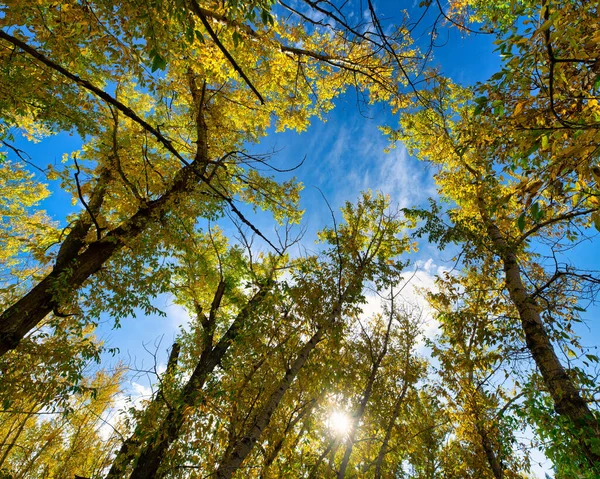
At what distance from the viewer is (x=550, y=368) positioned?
3.96 m

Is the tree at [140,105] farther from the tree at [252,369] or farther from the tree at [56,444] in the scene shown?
the tree at [56,444]

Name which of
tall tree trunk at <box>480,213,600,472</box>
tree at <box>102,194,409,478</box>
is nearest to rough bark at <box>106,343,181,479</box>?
tree at <box>102,194,409,478</box>

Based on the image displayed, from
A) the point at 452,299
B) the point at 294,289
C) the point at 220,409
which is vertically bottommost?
the point at 220,409

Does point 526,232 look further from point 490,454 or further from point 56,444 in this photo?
point 56,444

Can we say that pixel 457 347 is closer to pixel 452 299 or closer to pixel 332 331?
pixel 452 299

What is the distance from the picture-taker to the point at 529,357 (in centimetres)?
425

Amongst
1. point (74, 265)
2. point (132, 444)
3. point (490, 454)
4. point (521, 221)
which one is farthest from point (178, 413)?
point (490, 454)

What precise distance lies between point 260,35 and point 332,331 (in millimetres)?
6029

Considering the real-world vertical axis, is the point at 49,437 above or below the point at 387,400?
below

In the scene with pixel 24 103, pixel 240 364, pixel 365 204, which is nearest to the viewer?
pixel 24 103

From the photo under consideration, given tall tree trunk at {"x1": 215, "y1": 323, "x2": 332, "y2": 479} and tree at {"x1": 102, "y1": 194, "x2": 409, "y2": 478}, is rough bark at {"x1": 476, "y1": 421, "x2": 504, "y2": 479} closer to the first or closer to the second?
tree at {"x1": 102, "y1": 194, "x2": 409, "y2": 478}

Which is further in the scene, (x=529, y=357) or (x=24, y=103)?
(x=24, y=103)

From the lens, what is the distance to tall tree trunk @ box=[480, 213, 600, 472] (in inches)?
123

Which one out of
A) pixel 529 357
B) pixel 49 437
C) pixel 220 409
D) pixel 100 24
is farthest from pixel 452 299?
pixel 49 437
